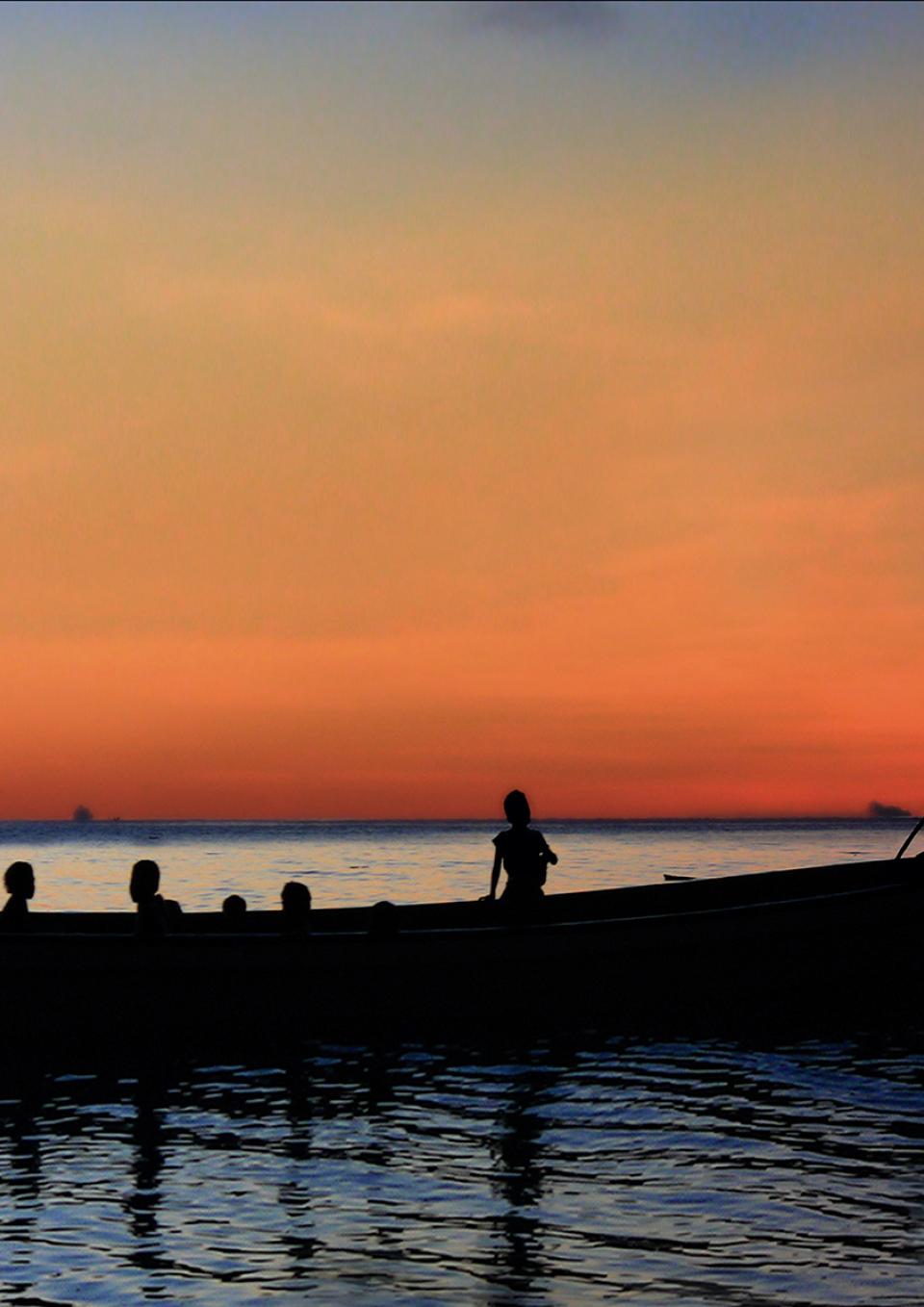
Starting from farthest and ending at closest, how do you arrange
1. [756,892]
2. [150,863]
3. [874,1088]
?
[756,892], [150,863], [874,1088]

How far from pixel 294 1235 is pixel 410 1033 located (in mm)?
7629

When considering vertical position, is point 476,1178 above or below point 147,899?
below

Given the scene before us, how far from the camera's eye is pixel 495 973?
57.6 ft

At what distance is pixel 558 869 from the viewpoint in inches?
2972

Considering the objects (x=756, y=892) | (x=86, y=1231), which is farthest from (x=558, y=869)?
(x=86, y=1231)

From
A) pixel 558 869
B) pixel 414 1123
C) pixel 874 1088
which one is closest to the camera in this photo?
pixel 414 1123

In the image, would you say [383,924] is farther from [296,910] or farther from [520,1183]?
[520,1183]

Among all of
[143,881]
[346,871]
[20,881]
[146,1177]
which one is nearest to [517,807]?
[143,881]

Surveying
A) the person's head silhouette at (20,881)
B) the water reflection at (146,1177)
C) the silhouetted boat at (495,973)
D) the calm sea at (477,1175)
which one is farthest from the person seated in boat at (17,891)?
the water reflection at (146,1177)

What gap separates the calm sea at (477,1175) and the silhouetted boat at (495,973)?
53 cm

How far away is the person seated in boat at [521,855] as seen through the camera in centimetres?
1702

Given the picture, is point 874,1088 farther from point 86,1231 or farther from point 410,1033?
point 86,1231


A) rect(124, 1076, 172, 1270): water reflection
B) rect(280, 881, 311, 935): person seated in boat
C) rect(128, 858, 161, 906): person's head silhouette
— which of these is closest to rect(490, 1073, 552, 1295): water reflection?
rect(124, 1076, 172, 1270): water reflection

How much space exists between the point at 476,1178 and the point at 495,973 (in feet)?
20.5
